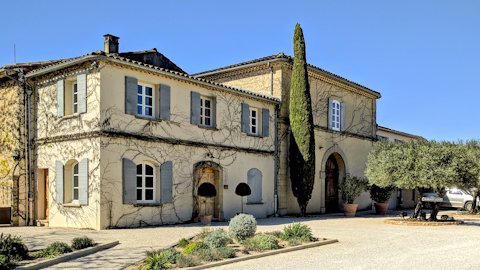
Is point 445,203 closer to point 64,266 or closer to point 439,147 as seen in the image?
point 439,147

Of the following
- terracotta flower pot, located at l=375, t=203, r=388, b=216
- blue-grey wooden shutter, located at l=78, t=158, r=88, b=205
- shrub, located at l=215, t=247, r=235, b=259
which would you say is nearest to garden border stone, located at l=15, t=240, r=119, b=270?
shrub, located at l=215, t=247, r=235, b=259

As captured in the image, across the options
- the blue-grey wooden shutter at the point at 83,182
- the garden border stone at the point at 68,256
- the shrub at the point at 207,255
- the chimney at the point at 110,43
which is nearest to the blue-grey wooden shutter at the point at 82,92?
the blue-grey wooden shutter at the point at 83,182

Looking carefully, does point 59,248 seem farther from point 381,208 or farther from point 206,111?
point 381,208

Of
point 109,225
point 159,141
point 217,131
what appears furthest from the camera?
point 217,131

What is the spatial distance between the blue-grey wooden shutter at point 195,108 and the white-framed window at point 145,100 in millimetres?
1664

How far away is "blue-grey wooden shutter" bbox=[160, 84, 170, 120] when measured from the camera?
15672 millimetres

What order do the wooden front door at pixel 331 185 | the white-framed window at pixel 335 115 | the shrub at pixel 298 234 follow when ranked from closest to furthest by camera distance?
the shrub at pixel 298 234 → the wooden front door at pixel 331 185 → the white-framed window at pixel 335 115

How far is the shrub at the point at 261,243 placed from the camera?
10188 millimetres

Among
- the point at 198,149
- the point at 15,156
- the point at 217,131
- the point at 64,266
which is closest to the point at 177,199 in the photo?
the point at 198,149

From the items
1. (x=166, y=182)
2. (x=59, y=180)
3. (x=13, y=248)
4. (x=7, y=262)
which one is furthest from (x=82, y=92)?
(x=7, y=262)

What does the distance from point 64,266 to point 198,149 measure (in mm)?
9051

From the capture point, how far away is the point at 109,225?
13.9m

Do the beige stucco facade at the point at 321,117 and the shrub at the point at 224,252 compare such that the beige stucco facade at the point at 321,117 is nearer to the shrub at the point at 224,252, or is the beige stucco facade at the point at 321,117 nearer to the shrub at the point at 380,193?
the shrub at the point at 380,193

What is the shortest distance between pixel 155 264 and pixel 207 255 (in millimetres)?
1203
